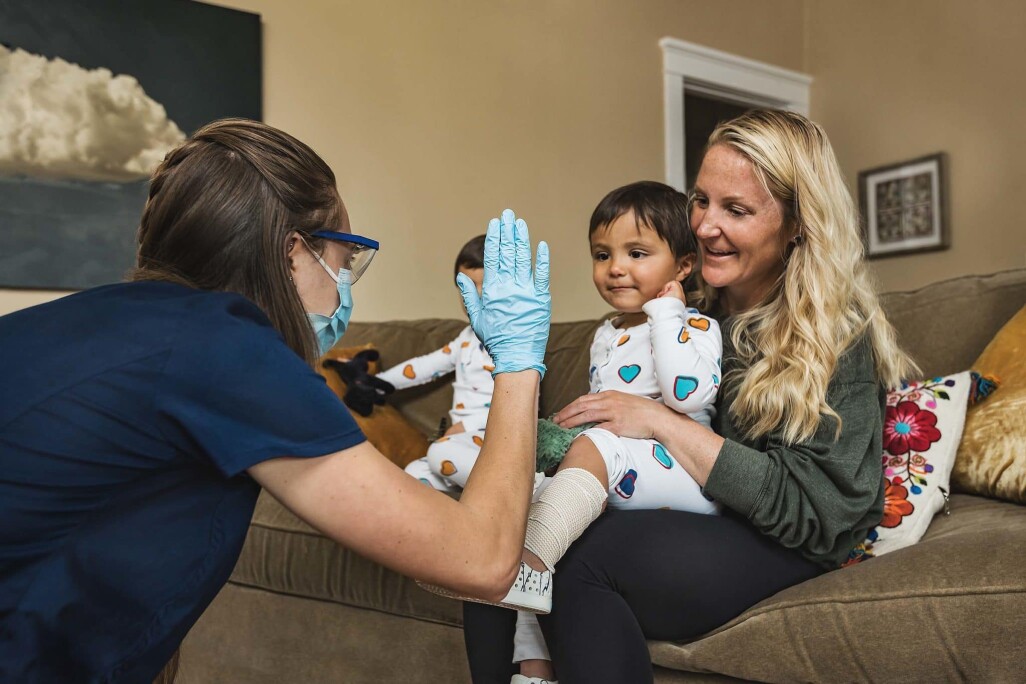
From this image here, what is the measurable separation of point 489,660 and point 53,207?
2263 millimetres

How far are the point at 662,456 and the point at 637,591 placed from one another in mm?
255

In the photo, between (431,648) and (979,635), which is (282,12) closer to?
(431,648)

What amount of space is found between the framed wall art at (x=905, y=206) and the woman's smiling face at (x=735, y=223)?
3.26 m

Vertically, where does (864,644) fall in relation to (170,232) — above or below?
below

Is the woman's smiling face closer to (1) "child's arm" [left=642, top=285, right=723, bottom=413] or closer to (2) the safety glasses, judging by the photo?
(1) "child's arm" [left=642, top=285, right=723, bottom=413]

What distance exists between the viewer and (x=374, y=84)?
11.4ft

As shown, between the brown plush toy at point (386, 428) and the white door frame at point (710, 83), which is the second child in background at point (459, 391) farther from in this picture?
the white door frame at point (710, 83)

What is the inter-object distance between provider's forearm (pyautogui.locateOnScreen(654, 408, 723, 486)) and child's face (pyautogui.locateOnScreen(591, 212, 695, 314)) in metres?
0.37

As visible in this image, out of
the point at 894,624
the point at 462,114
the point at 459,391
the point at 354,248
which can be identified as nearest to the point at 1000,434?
the point at 894,624

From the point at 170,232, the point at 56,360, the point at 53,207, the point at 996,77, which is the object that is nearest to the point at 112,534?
the point at 56,360

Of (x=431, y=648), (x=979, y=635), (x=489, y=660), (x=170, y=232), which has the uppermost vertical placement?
(x=170, y=232)

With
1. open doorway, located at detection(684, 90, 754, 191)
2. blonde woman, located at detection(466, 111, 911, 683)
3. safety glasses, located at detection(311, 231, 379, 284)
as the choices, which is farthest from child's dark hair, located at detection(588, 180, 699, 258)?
open doorway, located at detection(684, 90, 754, 191)

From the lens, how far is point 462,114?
3.70 m

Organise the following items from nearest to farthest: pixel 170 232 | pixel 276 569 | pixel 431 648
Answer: pixel 170 232
pixel 431 648
pixel 276 569
